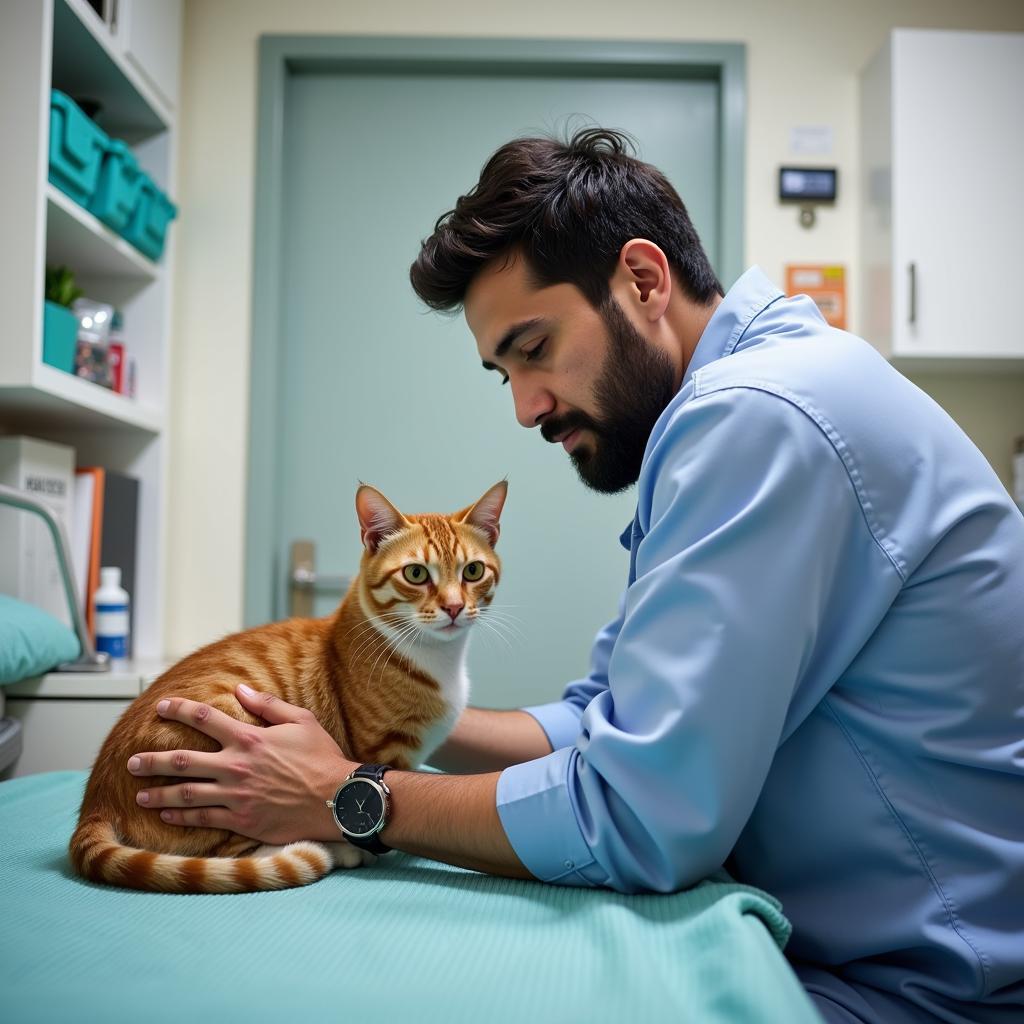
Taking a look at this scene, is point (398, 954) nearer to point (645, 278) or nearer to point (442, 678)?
point (442, 678)

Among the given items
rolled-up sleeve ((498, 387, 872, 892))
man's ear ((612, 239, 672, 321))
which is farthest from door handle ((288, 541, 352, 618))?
rolled-up sleeve ((498, 387, 872, 892))

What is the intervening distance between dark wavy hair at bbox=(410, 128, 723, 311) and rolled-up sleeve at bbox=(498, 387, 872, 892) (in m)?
0.40

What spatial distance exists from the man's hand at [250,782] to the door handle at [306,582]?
173 cm

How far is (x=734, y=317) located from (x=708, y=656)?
1.52 ft

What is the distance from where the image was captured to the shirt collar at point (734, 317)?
107 centimetres

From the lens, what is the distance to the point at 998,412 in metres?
2.78

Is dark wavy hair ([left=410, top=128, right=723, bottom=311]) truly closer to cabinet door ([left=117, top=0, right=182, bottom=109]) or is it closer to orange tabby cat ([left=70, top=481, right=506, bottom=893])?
orange tabby cat ([left=70, top=481, right=506, bottom=893])

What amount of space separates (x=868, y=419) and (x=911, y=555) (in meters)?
0.13

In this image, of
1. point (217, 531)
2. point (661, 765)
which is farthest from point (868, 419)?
point (217, 531)

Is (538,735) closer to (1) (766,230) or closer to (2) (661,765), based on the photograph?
(2) (661,765)

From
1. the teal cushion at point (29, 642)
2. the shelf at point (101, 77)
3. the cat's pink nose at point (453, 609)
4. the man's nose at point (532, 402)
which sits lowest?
the teal cushion at point (29, 642)

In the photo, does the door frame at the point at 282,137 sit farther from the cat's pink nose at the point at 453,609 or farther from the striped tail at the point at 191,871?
the striped tail at the point at 191,871

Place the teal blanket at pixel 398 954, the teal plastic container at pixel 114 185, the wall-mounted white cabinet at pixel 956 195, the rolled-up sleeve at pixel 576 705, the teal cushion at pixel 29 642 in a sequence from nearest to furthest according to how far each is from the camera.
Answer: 1. the teal blanket at pixel 398 954
2. the rolled-up sleeve at pixel 576 705
3. the teal cushion at pixel 29 642
4. the teal plastic container at pixel 114 185
5. the wall-mounted white cabinet at pixel 956 195

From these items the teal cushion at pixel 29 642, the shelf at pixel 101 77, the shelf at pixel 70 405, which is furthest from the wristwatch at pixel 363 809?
the shelf at pixel 101 77
